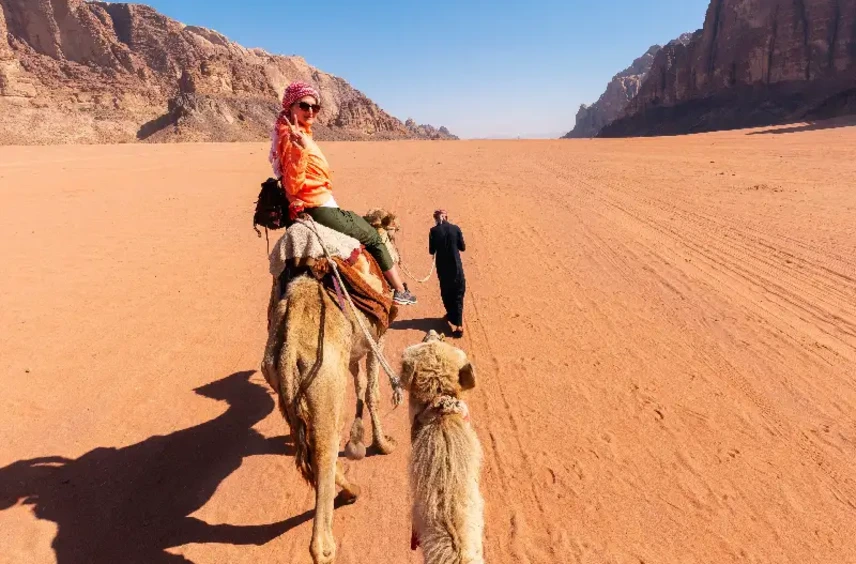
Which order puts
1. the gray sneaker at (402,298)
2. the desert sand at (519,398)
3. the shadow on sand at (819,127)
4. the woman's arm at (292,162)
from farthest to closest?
1. the shadow on sand at (819,127)
2. the gray sneaker at (402,298)
3. the desert sand at (519,398)
4. the woman's arm at (292,162)

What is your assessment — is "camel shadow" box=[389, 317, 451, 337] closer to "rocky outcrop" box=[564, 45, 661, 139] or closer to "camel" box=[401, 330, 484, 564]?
"camel" box=[401, 330, 484, 564]

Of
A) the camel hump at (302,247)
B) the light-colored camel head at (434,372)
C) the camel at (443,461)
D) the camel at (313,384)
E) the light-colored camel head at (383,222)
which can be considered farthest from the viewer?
the light-colored camel head at (383,222)

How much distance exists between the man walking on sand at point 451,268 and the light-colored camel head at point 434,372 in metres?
4.91

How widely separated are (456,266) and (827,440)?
199 inches

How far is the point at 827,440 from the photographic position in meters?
4.94

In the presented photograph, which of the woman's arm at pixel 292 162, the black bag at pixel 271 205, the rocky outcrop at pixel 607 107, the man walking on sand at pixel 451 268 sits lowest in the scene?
the man walking on sand at pixel 451 268

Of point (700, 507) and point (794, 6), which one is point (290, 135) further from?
point (794, 6)

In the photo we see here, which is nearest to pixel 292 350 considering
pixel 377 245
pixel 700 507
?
pixel 377 245

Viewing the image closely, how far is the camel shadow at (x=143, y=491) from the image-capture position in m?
4.05

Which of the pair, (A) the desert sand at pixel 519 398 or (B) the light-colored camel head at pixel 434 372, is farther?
(A) the desert sand at pixel 519 398

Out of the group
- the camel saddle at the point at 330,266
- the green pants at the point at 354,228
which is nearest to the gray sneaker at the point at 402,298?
the green pants at the point at 354,228

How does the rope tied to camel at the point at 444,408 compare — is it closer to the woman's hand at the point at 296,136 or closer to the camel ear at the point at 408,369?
the camel ear at the point at 408,369

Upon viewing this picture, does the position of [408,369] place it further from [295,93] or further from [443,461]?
[295,93]

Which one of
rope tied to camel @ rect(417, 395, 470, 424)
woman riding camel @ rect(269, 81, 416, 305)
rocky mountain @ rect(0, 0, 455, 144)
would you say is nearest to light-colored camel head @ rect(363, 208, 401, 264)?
woman riding camel @ rect(269, 81, 416, 305)
